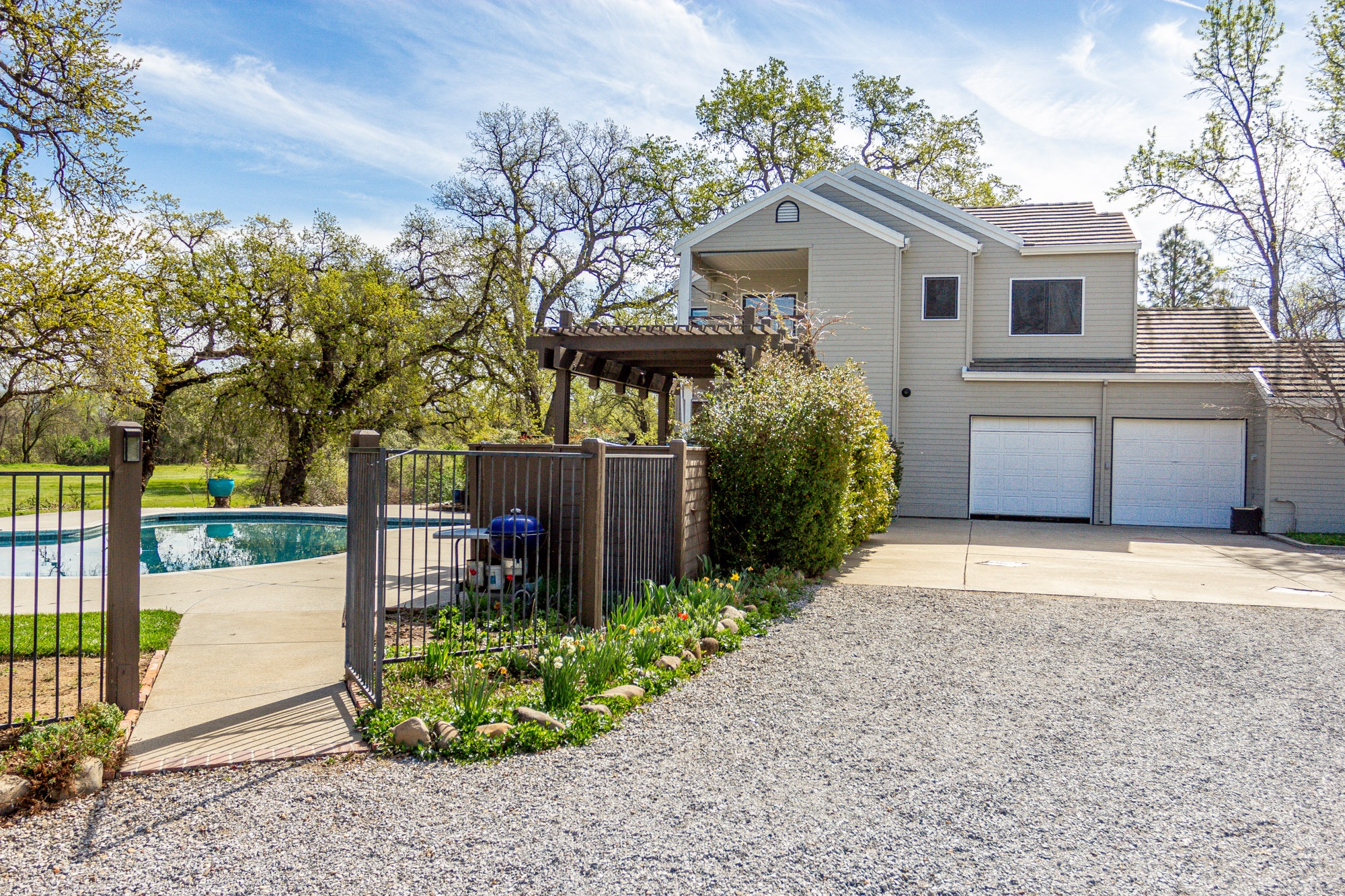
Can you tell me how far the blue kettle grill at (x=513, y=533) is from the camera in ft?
21.2

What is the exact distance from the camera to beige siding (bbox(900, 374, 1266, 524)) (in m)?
15.9

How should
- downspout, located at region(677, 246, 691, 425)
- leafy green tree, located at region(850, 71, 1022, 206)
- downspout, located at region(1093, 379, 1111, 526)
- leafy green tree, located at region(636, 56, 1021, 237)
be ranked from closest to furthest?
downspout, located at region(1093, 379, 1111, 526) → downspout, located at region(677, 246, 691, 425) → leafy green tree, located at region(636, 56, 1021, 237) → leafy green tree, located at region(850, 71, 1022, 206)

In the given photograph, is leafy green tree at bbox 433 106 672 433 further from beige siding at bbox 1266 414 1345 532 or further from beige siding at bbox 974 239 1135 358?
beige siding at bbox 1266 414 1345 532

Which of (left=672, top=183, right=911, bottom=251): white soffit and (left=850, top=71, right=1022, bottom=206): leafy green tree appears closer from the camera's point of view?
(left=672, top=183, right=911, bottom=251): white soffit

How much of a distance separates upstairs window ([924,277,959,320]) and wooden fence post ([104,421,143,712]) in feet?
50.9

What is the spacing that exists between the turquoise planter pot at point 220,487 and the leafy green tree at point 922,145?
21.4 meters

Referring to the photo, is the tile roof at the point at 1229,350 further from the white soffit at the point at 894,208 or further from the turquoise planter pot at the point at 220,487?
the turquoise planter pot at the point at 220,487

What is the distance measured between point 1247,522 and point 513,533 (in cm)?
1448

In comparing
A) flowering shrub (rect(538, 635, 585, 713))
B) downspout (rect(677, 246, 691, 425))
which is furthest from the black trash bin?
flowering shrub (rect(538, 635, 585, 713))

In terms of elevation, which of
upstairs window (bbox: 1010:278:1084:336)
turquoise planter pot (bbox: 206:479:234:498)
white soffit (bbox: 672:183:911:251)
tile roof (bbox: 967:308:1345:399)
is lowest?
turquoise planter pot (bbox: 206:479:234:498)

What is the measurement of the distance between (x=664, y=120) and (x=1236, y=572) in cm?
2252

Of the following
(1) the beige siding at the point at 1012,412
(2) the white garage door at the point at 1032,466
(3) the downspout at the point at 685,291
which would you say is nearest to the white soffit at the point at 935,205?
(1) the beige siding at the point at 1012,412

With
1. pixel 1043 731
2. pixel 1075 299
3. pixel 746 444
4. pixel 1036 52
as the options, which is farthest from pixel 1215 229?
pixel 1043 731

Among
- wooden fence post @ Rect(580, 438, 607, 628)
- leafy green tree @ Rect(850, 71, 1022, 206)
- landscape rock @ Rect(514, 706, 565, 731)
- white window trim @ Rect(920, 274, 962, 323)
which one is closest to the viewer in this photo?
landscape rock @ Rect(514, 706, 565, 731)
